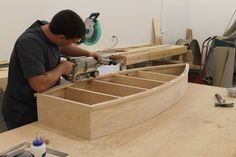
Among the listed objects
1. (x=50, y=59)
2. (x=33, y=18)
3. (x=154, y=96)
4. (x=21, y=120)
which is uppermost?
(x=33, y=18)

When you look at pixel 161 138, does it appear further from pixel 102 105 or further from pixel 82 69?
pixel 82 69

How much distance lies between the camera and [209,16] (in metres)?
6.41

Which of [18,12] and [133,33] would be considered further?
[133,33]

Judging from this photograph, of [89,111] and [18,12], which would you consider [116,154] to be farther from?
[18,12]

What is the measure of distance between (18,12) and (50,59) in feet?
5.27

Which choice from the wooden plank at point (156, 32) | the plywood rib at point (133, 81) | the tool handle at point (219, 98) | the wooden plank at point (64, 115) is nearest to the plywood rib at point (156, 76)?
the plywood rib at point (133, 81)

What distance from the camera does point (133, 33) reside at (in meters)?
5.06

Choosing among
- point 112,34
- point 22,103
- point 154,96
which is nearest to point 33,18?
point 112,34

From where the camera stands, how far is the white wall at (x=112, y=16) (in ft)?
10.3

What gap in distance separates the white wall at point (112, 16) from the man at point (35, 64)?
1.35m

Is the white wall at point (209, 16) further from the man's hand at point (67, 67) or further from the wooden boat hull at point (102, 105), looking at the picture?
the man's hand at point (67, 67)

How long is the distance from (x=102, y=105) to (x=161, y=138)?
1.16ft

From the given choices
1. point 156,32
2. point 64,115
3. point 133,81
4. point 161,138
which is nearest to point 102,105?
point 64,115

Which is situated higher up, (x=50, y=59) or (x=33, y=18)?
(x=33, y=18)
